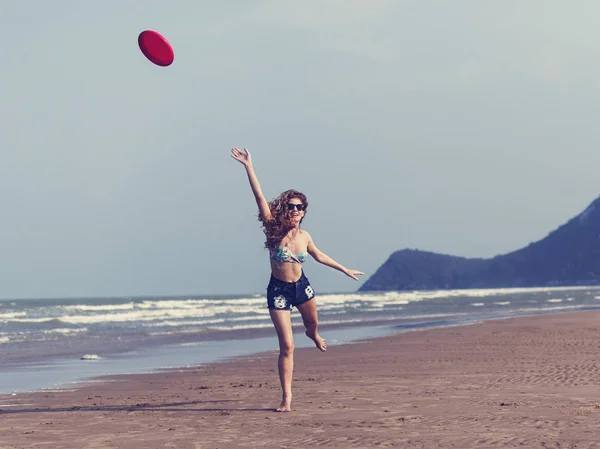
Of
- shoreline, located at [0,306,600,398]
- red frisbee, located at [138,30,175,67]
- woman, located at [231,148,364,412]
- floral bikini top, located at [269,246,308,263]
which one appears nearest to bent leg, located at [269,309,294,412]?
woman, located at [231,148,364,412]

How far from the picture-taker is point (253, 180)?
8000 millimetres

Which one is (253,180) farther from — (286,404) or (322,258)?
(286,404)

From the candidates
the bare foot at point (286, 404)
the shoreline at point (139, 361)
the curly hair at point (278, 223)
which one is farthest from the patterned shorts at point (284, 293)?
the shoreline at point (139, 361)

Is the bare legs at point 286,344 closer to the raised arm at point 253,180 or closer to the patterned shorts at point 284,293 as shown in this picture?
the patterned shorts at point 284,293

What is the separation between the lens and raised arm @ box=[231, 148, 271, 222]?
793 cm

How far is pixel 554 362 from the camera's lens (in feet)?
40.8

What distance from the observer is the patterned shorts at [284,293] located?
7.91 m

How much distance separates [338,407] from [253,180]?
2220mm

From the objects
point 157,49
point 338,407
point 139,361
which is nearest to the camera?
point 338,407

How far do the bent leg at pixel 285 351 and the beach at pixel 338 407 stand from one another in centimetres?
12

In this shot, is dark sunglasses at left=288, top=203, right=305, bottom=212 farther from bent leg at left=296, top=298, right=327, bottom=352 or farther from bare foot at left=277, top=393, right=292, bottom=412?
bare foot at left=277, top=393, right=292, bottom=412

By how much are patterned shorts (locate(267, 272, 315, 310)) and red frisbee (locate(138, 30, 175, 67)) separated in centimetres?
321

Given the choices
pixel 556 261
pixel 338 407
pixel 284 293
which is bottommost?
pixel 338 407

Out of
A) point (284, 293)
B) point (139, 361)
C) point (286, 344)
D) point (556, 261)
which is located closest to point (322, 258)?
point (284, 293)
